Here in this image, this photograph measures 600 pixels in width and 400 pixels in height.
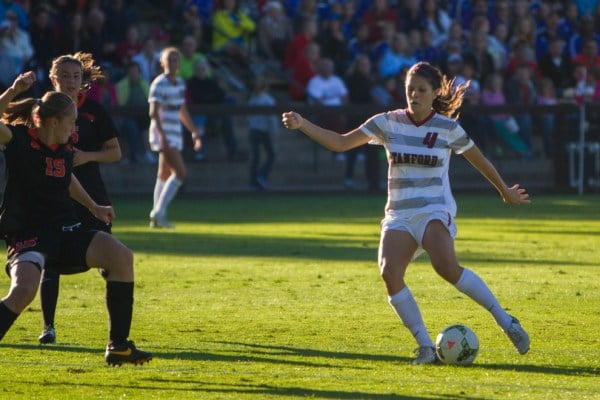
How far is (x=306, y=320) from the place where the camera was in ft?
33.2

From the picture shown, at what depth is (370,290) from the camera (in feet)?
39.4

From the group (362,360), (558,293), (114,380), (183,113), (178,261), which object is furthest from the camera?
(183,113)

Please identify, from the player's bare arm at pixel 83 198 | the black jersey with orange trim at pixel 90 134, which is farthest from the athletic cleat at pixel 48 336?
the player's bare arm at pixel 83 198

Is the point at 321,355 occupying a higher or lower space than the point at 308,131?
lower

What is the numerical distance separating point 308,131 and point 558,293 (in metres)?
4.08

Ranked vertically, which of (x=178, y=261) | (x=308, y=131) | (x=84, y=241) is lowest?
(x=178, y=261)

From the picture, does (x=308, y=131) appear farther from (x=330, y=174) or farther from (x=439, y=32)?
(x=439, y=32)

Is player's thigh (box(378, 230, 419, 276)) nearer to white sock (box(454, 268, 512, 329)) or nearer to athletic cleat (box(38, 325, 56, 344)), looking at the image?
white sock (box(454, 268, 512, 329))

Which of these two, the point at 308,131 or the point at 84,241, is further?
the point at 308,131

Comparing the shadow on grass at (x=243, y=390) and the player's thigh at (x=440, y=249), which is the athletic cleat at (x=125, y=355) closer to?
the shadow on grass at (x=243, y=390)

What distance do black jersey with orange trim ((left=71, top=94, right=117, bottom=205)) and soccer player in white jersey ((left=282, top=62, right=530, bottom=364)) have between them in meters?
1.96

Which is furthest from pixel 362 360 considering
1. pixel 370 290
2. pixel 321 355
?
→ pixel 370 290

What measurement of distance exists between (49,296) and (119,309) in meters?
1.59

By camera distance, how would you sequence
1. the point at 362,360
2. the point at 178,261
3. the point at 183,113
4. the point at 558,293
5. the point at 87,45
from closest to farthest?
1. the point at 362,360
2. the point at 558,293
3. the point at 178,261
4. the point at 183,113
5. the point at 87,45
